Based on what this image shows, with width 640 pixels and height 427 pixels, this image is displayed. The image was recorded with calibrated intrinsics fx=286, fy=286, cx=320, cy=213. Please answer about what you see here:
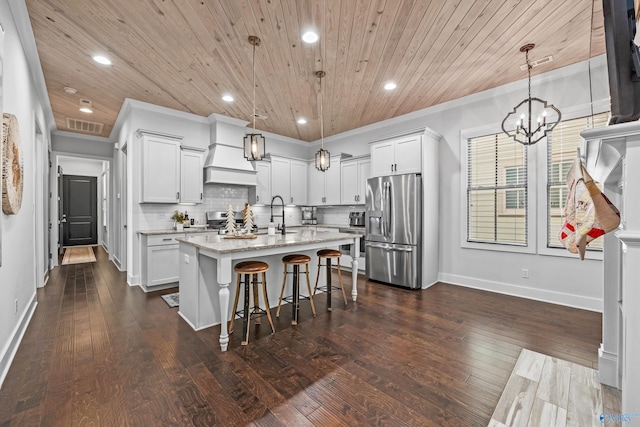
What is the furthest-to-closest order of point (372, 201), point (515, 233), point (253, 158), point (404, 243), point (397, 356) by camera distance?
1. point (372, 201)
2. point (404, 243)
3. point (515, 233)
4. point (253, 158)
5. point (397, 356)

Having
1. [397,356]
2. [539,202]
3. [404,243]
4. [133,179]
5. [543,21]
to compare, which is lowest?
[397,356]

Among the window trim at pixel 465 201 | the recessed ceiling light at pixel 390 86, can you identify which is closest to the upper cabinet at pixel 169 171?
the recessed ceiling light at pixel 390 86

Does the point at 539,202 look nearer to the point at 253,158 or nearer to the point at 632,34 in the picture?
the point at 632,34

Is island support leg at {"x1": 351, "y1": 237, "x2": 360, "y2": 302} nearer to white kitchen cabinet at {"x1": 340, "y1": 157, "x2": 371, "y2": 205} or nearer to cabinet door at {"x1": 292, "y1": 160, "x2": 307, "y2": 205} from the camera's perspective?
white kitchen cabinet at {"x1": 340, "y1": 157, "x2": 371, "y2": 205}

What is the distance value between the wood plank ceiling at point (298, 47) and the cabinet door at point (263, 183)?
67.5 inches

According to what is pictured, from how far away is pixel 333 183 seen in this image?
632cm

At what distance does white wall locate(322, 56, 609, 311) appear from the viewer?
11.5 feet

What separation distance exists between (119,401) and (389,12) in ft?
11.7

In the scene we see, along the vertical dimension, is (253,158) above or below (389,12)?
below

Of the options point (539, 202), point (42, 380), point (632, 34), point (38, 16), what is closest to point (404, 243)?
point (539, 202)

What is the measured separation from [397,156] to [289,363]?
11.7ft

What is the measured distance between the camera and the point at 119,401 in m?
1.84

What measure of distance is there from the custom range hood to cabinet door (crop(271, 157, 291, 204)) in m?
0.78

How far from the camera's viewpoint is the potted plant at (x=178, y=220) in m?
4.83
